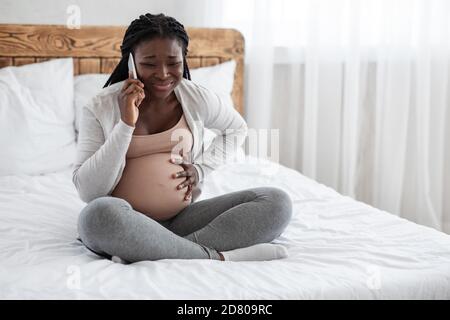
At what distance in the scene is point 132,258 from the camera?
1.36 meters

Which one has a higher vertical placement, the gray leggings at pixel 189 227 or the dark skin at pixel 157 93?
the dark skin at pixel 157 93

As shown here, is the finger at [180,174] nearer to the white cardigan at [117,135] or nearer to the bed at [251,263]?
the white cardigan at [117,135]

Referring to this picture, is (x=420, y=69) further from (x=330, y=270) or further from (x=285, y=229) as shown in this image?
(x=330, y=270)

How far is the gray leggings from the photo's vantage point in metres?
1.34

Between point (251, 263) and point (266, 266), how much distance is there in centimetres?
4

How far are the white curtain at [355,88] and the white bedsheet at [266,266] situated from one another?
1.11 meters

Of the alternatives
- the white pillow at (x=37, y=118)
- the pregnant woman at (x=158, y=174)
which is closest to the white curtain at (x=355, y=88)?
the white pillow at (x=37, y=118)

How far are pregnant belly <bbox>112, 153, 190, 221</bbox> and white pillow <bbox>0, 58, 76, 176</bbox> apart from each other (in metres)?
0.91

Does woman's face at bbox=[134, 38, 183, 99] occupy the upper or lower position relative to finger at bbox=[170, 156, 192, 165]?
upper

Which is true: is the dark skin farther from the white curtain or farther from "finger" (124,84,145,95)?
the white curtain

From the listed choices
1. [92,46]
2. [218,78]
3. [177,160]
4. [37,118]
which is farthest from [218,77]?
[177,160]

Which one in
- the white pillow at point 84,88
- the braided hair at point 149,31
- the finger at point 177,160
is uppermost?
the braided hair at point 149,31

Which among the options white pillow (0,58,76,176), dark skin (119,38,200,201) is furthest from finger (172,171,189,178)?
white pillow (0,58,76,176)

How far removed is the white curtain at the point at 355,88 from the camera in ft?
9.34
